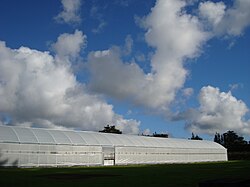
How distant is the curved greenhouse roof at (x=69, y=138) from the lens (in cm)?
5591

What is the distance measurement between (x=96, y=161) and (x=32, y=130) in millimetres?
13158

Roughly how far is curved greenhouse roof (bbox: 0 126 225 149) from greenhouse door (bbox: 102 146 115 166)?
998 millimetres

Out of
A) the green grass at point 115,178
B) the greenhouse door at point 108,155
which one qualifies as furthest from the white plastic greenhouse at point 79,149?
the green grass at point 115,178

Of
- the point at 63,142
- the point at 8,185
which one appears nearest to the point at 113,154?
the point at 63,142

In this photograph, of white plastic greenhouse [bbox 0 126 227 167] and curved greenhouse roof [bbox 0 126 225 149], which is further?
curved greenhouse roof [bbox 0 126 225 149]

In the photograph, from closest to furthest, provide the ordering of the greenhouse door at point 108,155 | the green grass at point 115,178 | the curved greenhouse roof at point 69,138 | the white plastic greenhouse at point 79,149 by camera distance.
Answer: the green grass at point 115,178 → the white plastic greenhouse at point 79,149 → the curved greenhouse roof at point 69,138 → the greenhouse door at point 108,155

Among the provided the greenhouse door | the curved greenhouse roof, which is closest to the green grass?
the curved greenhouse roof

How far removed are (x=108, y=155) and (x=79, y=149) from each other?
25.3 ft

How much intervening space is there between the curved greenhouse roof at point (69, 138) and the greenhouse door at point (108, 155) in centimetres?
100

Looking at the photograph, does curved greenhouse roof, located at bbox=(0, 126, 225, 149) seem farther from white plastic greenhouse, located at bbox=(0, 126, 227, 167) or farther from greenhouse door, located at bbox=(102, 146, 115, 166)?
greenhouse door, located at bbox=(102, 146, 115, 166)

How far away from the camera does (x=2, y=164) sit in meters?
51.4

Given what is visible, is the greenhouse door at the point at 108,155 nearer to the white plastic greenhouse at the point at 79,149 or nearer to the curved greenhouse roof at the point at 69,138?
the white plastic greenhouse at the point at 79,149

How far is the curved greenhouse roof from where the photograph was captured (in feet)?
183

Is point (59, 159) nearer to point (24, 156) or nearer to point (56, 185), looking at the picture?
point (24, 156)
